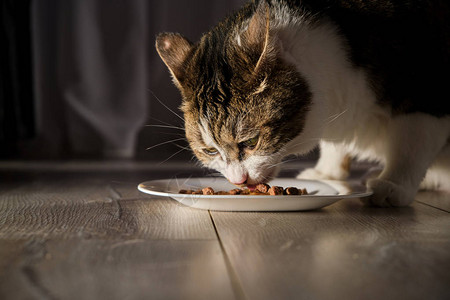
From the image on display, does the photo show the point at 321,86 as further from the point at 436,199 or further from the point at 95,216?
the point at 95,216

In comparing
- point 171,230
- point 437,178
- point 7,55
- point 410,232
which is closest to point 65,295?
point 171,230

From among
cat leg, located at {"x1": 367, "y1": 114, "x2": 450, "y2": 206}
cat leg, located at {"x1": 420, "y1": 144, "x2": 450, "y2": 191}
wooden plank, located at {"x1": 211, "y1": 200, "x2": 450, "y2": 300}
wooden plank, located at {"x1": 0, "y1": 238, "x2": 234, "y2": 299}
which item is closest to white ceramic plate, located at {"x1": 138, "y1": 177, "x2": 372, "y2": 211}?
wooden plank, located at {"x1": 211, "y1": 200, "x2": 450, "y2": 300}

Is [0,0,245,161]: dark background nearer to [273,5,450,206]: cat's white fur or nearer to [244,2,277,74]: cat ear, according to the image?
[273,5,450,206]: cat's white fur

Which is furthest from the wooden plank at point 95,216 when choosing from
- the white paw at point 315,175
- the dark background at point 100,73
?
the dark background at point 100,73

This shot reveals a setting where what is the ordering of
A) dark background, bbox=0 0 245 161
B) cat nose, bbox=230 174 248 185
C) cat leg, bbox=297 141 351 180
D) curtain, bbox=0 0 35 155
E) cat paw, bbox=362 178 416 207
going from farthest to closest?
1. dark background, bbox=0 0 245 161
2. curtain, bbox=0 0 35 155
3. cat leg, bbox=297 141 351 180
4. cat paw, bbox=362 178 416 207
5. cat nose, bbox=230 174 248 185

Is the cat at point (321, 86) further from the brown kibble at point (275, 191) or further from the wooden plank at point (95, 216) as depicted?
the wooden plank at point (95, 216)

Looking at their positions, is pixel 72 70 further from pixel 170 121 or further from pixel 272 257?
pixel 272 257
